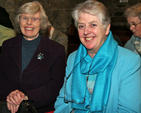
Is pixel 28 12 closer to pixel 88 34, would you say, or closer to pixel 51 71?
pixel 51 71

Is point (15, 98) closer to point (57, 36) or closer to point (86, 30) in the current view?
point (86, 30)

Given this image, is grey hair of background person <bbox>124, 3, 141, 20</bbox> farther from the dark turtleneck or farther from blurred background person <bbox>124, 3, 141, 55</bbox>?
the dark turtleneck

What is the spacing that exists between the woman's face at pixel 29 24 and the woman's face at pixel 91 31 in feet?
2.35

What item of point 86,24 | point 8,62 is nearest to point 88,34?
point 86,24

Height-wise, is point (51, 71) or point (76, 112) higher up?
point (51, 71)

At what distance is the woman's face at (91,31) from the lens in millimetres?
1630

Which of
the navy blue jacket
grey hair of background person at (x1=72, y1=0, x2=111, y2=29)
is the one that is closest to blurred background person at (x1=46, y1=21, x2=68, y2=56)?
the navy blue jacket

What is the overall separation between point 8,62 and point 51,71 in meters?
0.52

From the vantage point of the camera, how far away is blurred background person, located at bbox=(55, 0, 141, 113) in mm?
1509

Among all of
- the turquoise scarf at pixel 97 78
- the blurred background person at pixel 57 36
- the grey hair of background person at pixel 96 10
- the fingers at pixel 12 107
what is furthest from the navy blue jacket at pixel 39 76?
the blurred background person at pixel 57 36

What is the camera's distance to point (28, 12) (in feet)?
7.09

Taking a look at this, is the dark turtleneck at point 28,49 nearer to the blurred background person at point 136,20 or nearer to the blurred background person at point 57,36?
the blurred background person at point 57,36

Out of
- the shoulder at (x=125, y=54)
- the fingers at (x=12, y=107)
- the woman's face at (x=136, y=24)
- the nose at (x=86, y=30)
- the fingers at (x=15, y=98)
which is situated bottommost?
the fingers at (x=12, y=107)

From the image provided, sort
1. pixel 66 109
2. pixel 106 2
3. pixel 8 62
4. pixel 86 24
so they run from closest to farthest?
pixel 86 24
pixel 66 109
pixel 8 62
pixel 106 2
